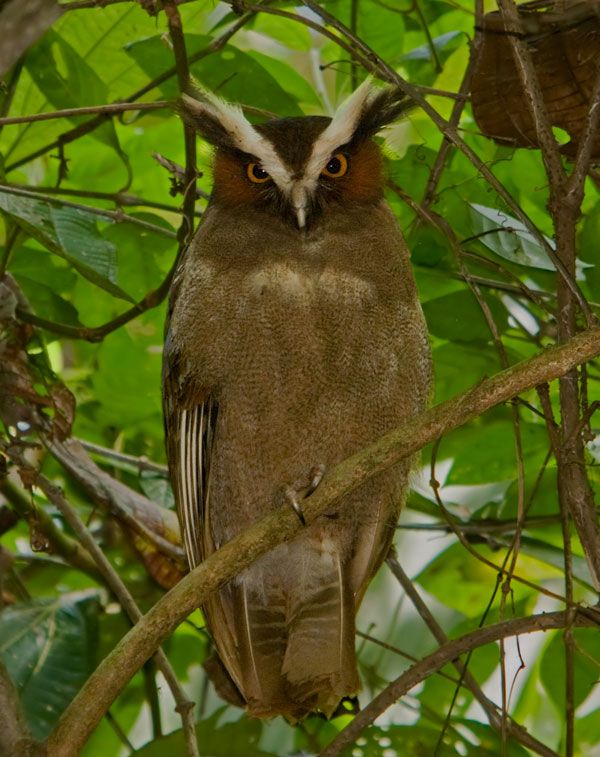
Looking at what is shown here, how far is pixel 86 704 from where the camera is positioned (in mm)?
1966

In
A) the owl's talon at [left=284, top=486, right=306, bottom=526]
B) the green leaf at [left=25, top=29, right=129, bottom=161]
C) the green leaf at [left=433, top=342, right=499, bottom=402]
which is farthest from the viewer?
the green leaf at [left=433, top=342, right=499, bottom=402]

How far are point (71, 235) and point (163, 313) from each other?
82 centimetres

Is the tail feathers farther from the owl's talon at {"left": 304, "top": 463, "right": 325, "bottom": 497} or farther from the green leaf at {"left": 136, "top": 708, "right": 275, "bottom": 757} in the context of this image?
the owl's talon at {"left": 304, "top": 463, "right": 325, "bottom": 497}

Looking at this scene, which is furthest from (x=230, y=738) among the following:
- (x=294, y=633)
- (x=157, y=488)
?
(x=157, y=488)

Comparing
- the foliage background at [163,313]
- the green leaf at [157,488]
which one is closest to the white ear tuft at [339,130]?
the foliage background at [163,313]

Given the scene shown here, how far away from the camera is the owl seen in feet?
8.90

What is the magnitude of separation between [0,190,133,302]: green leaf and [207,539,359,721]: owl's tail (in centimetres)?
87

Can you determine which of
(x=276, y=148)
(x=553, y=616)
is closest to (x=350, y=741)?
(x=553, y=616)

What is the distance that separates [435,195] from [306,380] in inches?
22.5

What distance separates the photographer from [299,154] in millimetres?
2723

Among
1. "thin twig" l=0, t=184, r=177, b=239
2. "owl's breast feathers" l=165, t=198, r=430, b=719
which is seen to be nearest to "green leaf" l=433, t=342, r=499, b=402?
"owl's breast feathers" l=165, t=198, r=430, b=719

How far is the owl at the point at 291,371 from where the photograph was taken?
2713 millimetres

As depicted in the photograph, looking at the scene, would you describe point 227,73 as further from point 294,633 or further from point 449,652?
point 449,652

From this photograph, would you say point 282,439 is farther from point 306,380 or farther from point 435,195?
point 435,195
